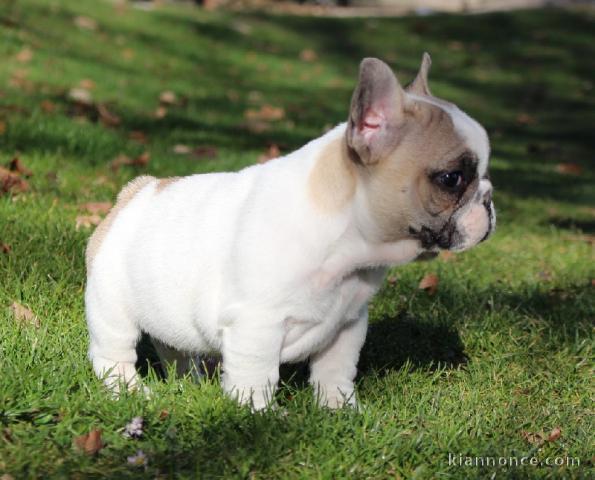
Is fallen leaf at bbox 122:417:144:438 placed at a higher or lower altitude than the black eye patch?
lower

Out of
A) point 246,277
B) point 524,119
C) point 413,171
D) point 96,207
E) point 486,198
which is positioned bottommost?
point 524,119

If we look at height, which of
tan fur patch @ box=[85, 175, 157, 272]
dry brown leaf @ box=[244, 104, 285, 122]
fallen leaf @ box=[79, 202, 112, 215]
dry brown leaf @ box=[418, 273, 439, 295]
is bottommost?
dry brown leaf @ box=[244, 104, 285, 122]

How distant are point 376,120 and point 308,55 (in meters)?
10.6

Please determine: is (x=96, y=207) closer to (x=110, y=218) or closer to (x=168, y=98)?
(x=110, y=218)

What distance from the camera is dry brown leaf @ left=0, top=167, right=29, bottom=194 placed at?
5.07 metres

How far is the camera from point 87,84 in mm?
8742

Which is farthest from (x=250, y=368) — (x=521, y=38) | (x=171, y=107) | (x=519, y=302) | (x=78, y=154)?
(x=521, y=38)

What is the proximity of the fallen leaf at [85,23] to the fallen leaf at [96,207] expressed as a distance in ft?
22.0

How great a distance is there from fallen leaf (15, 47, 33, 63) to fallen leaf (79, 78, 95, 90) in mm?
606

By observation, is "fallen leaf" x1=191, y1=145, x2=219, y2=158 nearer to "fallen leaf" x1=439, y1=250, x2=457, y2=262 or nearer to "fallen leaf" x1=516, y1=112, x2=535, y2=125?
"fallen leaf" x1=439, y1=250, x2=457, y2=262

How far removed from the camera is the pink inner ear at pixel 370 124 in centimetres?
279

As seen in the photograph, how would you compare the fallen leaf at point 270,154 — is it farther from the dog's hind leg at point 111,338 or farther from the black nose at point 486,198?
the black nose at point 486,198

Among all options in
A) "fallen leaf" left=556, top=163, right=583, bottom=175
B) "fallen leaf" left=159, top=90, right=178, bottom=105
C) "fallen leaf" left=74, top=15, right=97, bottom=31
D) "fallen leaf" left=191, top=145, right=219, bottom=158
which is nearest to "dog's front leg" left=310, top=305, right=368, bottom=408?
"fallen leaf" left=191, top=145, right=219, bottom=158

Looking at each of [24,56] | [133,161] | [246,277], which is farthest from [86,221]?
[24,56]
